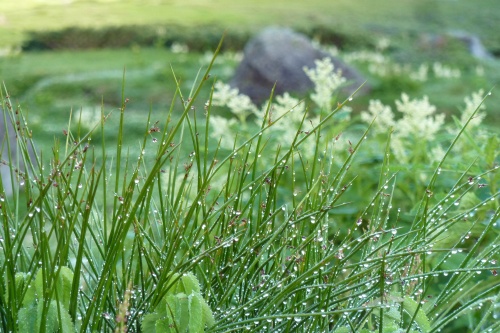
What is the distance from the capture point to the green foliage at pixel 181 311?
1169mm

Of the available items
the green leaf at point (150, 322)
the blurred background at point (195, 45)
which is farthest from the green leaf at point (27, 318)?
the blurred background at point (195, 45)

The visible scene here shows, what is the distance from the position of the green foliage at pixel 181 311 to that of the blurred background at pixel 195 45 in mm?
4244

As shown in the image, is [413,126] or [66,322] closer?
[66,322]

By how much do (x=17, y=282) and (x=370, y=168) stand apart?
2.04 metres

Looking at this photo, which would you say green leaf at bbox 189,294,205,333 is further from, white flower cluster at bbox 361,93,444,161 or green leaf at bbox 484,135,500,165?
white flower cluster at bbox 361,93,444,161

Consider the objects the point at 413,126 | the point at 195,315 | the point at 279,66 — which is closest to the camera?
the point at 195,315

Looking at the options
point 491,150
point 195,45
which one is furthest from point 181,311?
point 195,45

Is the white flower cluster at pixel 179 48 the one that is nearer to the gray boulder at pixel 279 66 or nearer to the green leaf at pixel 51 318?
the gray boulder at pixel 279 66

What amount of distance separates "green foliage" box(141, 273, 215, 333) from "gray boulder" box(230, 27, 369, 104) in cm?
690

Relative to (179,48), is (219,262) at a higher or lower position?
higher

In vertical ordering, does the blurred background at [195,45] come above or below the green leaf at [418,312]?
below

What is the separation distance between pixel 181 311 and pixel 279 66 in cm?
716

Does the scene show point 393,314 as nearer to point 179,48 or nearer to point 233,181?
point 233,181

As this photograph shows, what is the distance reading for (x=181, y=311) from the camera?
1.20 m
